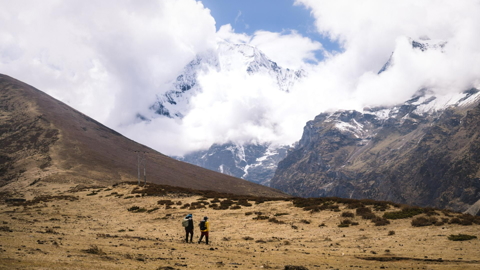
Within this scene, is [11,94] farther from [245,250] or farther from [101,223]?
[245,250]

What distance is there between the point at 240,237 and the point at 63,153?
106 meters

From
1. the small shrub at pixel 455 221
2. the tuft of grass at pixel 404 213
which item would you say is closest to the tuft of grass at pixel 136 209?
the tuft of grass at pixel 404 213

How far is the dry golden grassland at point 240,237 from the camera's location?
17.6m

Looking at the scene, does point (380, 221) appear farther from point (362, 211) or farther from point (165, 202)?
point (165, 202)

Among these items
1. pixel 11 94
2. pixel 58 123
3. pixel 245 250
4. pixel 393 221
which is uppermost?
pixel 11 94

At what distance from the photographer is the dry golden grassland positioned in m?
17.6

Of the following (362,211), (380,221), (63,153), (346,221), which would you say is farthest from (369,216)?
(63,153)

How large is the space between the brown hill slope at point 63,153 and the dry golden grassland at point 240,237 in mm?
53785

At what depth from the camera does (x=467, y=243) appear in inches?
905

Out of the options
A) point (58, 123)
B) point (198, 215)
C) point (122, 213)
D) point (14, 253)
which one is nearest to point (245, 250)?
point (14, 253)

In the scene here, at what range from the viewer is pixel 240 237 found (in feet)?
93.6

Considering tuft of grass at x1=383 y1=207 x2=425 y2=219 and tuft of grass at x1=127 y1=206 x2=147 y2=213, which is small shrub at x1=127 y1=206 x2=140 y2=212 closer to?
tuft of grass at x1=127 y1=206 x2=147 y2=213

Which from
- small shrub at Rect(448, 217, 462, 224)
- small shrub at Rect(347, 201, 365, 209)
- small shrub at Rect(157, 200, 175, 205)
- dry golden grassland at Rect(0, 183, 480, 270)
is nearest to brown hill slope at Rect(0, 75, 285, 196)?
small shrub at Rect(157, 200, 175, 205)

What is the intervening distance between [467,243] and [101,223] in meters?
32.3
